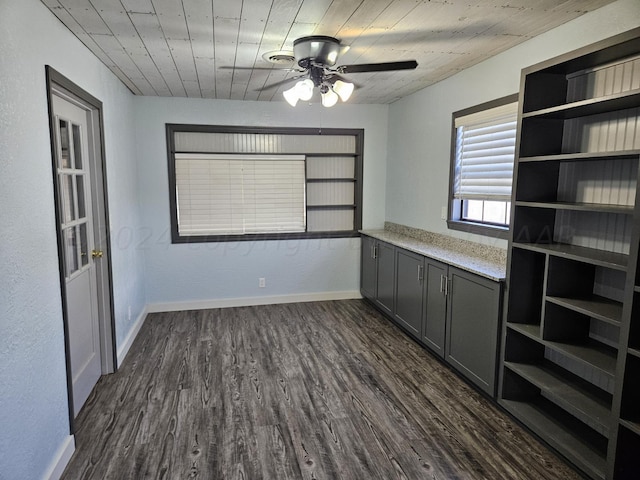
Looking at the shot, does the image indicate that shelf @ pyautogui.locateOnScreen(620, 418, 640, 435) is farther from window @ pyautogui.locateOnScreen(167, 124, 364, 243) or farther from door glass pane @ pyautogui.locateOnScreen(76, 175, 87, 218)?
window @ pyautogui.locateOnScreen(167, 124, 364, 243)

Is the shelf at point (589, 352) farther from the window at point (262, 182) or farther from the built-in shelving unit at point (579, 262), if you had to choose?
the window at point (262, 182)

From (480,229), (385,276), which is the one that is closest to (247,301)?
(385,276)

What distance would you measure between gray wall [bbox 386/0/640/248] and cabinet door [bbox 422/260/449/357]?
45 centimetres

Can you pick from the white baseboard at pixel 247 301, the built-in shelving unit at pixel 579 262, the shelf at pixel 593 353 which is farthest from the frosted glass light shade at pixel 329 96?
the white baseboard at pixel 247 301

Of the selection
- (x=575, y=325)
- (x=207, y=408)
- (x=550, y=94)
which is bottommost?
(x=207, y=408)

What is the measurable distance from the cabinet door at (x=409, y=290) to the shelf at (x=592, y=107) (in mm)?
1609

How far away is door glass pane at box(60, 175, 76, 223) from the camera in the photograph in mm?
2572

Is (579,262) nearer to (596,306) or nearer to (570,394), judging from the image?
(596,306)

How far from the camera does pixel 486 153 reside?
345cm

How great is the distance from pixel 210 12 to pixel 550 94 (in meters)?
2.06

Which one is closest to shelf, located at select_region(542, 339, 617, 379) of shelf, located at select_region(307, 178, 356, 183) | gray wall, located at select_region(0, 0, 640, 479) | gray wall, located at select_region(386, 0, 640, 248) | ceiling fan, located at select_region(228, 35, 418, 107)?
gray wall, located at select_region(386, 0, 640, 248)

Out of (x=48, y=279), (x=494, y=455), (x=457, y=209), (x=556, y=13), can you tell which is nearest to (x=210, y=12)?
(x=48, y=279)

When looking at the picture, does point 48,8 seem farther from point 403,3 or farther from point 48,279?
point 403,3

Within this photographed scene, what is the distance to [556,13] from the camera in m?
2.40
